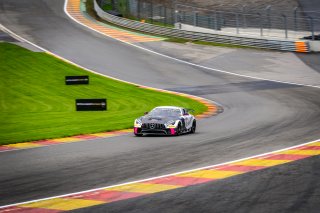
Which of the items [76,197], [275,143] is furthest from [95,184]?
[275,143]

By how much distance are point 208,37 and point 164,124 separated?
32.6 meters

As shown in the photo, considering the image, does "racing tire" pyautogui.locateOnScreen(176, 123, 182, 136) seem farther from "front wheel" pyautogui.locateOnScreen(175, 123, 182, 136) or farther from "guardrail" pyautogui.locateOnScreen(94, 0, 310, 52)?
"guardrail" pyautogui.locateOnScreen(94, 0, 310, 52)

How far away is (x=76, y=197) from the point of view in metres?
14.0

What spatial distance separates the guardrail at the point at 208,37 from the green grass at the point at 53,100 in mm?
13266

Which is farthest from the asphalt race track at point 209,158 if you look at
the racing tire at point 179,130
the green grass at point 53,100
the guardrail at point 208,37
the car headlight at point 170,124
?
the guardrail at point 208,37

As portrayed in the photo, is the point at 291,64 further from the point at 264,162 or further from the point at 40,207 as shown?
the point at 40,207

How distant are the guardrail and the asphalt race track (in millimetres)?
8631

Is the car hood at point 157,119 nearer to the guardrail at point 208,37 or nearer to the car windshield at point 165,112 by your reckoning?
the car windshield at point 165,112

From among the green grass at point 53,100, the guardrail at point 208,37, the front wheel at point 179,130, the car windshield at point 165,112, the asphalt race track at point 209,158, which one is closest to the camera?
the asphalt race track at point 209,158

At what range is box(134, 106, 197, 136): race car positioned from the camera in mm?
25625

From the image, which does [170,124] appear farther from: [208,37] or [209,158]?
[208,37]

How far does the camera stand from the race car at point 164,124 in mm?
25625

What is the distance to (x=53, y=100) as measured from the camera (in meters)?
37.6

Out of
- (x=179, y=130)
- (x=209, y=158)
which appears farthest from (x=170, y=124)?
(x=209, y=158)
